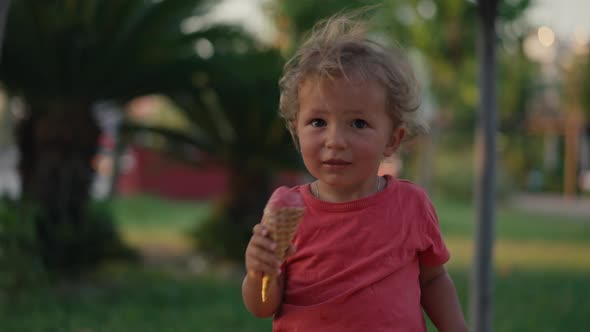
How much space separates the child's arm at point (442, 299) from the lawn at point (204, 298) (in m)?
3.20

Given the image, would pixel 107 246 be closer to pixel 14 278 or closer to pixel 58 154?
pixel 58 154

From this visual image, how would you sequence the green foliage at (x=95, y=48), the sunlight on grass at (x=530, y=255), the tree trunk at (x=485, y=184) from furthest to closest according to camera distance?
the sunlight on grass at (x=530, y=255) → the green foliage at (x=95, y=48) → the tree trunk at (x=485, y=184)

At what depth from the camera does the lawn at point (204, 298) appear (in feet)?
16.1

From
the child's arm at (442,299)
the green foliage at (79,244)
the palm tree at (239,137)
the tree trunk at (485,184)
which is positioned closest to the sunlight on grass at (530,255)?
the palm tree at (239,137)

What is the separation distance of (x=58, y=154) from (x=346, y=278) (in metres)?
5.00

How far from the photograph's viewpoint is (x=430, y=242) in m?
1.67

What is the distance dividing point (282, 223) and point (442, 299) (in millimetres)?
566

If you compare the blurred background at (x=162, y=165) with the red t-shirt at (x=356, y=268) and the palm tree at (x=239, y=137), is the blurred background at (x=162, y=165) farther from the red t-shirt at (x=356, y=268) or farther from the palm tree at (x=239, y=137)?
the red t-shirt at (x=356, y=268)

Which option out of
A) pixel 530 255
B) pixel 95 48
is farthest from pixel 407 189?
pixel 530 255

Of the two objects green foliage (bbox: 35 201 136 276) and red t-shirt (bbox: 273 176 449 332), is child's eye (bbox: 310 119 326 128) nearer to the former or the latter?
red t-shirt (bbox: 273 176 449 332)

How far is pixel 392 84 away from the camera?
1.65m

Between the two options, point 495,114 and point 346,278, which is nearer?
point 346,278

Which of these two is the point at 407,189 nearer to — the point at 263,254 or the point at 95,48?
the point at 263,254

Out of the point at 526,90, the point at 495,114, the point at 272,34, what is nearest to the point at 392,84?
the point at 495,114
